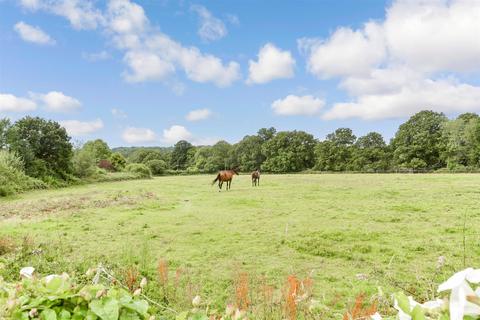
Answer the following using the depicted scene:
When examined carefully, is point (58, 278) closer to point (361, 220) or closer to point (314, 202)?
point (361, 220)

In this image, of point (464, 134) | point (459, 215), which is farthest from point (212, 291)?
point (464, 134)

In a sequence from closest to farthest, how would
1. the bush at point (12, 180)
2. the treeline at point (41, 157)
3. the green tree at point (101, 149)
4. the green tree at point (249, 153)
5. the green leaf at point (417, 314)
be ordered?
the green leaf at point (417, 314)
the bush at point (12, 180)
the treeline at point (41, 157)
the green tree at point (101, 149)
the green tree at point (249, 153)

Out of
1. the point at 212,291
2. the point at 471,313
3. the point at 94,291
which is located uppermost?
the point at 471,313

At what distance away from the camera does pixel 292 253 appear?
9.19m

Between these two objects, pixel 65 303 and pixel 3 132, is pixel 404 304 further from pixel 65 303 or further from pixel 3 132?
pixel 3 132

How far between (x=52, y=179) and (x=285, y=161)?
49933 millimetres

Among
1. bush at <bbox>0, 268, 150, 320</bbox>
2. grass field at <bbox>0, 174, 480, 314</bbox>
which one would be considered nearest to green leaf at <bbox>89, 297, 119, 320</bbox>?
bush at <bbox>0, 268, 150, 320</bbox>

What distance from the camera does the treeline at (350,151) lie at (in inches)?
2300

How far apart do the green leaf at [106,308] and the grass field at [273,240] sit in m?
2.92

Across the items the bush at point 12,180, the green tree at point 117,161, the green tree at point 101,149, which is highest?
the green tree at point 101,149

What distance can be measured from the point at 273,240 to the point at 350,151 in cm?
6887

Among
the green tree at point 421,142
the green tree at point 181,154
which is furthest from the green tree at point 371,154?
the green tree at point 181,154

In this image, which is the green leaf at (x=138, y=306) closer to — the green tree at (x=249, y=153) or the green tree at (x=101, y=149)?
the green tree at (x=101, y=149)

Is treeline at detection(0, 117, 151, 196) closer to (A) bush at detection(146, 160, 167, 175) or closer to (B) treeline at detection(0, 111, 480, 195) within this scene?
(B) treeline at detection(0, 111, 480, 195)
